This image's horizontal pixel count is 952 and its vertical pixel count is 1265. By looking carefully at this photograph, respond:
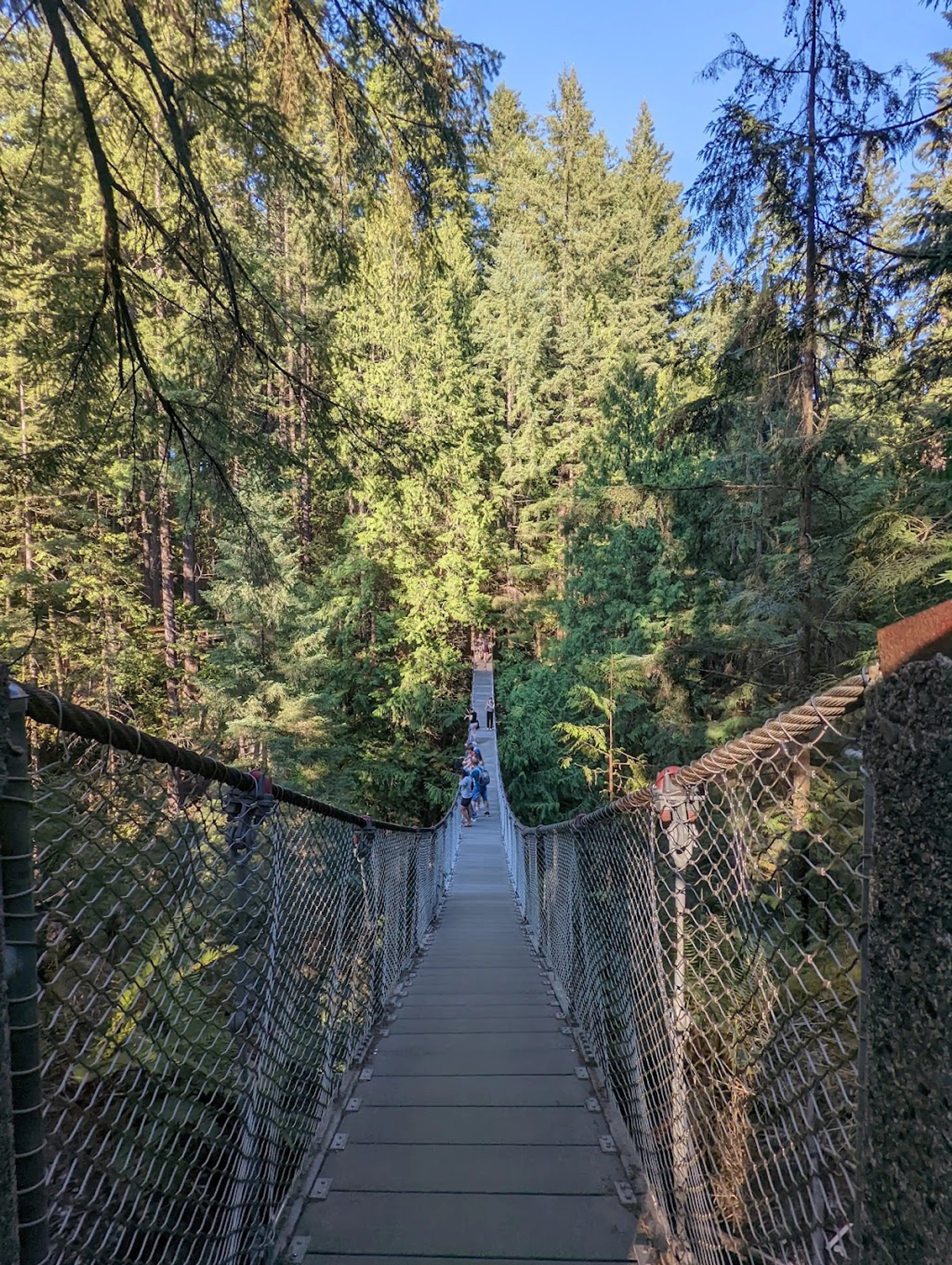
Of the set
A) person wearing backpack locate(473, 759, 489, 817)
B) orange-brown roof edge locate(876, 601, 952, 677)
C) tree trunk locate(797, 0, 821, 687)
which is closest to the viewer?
orange-brown roof edge locate(876, 601, 952, 677)

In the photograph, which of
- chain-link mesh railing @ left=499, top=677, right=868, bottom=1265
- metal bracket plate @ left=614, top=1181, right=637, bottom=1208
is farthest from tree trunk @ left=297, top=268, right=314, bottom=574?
metal bracket plate @ left=614, top=1181, right=637, bottom=1208

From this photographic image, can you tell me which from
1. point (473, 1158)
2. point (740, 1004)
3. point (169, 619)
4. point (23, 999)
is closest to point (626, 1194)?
point (473, 1158)

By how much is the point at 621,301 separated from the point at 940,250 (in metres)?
17.2

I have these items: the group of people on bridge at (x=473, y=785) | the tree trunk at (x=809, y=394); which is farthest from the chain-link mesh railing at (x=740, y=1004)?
the group of people on bridge at (x=473, y=785)

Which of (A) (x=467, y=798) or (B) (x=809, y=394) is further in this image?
(A) (x=467, y=798)

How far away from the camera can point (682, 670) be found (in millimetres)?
8133

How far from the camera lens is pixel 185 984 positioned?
1.64 m

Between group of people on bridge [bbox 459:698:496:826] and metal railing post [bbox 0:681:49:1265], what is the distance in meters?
9.17

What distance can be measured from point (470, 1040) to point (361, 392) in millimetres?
13692

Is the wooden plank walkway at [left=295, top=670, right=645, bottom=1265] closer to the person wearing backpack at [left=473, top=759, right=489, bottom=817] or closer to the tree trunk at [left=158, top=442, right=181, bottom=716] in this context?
the person wearing backpack at [left=473, top=759, right=489, bottom=817]

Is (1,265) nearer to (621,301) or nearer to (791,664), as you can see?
(791,664)

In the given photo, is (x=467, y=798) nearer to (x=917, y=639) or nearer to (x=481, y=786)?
(x=481, y=786)

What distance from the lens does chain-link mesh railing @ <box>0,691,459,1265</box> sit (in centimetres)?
92

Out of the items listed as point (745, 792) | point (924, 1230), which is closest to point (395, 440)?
point (745, 792)
